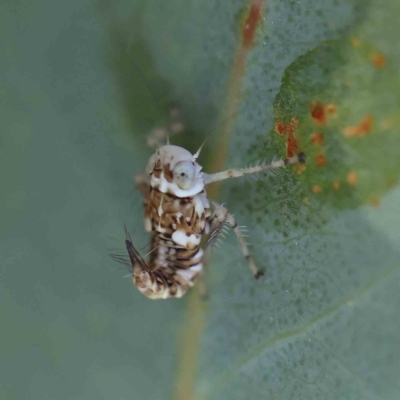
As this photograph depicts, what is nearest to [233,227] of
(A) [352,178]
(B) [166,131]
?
(B) [166,131]

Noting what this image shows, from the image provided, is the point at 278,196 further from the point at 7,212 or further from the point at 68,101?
the point at 7,212

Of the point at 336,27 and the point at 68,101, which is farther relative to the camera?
the point at 68,101

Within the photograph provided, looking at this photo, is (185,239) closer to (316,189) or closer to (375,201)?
(316,189)

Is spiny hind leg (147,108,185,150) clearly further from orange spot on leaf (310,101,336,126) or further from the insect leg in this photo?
orange spot on leaf (310,101,336,126)

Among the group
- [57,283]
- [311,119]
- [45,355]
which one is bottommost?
[45,355]

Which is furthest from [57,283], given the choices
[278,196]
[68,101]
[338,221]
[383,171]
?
[383,171]

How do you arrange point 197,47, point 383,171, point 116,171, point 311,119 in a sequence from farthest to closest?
point 116,171
point 197,47
point 311,119
point 383,171
